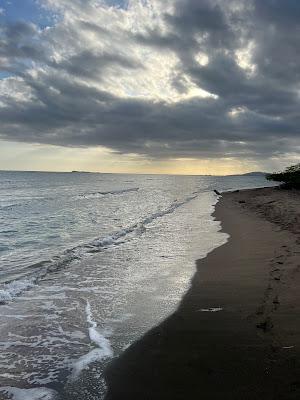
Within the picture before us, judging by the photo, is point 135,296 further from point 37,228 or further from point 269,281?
point 37,228

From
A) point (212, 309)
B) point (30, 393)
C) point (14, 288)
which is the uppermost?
point (212, 309)

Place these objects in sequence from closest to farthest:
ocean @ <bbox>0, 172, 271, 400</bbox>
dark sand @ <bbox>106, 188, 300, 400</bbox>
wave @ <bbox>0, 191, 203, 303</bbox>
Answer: dark sand @ <bbox>106, 188, 300, 400</bbox> → ocean @ <bbox>0, 172, 271, 400</bbox> → wave @ <bbox>0, 191, 203, 303</bbox>

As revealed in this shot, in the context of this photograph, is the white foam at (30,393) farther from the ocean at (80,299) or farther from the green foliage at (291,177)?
the green foliage at (291,177)

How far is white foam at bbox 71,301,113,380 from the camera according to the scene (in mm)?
5283

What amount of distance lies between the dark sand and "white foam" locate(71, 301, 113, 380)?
333mm

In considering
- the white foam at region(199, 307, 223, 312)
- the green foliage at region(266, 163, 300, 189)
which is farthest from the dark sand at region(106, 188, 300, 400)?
the green foliage at region(266, 163, 300, 189)

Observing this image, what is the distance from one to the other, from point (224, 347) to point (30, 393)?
112 inches

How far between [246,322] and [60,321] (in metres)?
3.63

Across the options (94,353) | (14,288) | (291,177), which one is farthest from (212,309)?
(291,177)

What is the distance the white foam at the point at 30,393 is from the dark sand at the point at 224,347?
2.44ft

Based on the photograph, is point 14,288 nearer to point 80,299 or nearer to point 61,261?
point 80,299

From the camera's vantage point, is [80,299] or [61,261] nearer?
[80,299]

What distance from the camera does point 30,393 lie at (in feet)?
15.2

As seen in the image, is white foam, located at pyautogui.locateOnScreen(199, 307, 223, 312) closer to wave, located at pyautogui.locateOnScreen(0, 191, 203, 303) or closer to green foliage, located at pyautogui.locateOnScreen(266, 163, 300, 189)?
wave, located at pyautogui.locateOnScreen(0, 191, 203, 303)
